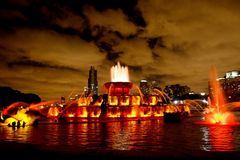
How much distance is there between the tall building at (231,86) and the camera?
161 m

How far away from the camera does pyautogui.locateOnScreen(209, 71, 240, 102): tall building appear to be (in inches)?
6338

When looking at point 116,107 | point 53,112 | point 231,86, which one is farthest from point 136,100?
point 231,86

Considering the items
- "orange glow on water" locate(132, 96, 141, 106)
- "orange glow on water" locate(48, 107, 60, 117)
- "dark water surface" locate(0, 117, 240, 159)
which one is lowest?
"dark water surface" locate(0, 117, 240, 159)

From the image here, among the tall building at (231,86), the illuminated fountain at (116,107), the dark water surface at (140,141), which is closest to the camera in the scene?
the dark water surface at (140,141)

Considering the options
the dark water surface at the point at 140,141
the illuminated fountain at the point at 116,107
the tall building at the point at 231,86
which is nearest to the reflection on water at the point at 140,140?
the dark water surface at the point at 140,141

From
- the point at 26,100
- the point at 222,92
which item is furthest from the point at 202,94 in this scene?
the point at 26,100

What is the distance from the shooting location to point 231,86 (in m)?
174

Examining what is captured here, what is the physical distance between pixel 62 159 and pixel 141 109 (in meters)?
44.8

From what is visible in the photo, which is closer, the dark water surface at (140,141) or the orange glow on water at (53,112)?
the dark water surface at (140,141)

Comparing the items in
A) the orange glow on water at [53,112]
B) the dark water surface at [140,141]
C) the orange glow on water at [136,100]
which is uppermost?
the orange glow on water at [136,100]

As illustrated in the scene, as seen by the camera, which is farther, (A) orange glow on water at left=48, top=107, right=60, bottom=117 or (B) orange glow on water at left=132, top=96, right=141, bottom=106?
(A) orange glow on water at left=48, top=107, right=60, bottom=117

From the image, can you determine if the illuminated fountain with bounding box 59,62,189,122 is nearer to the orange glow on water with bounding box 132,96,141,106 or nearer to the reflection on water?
the orange glow on water with bounding box 132,96,141,106

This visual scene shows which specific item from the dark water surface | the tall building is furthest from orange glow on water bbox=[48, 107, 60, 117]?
the tall building

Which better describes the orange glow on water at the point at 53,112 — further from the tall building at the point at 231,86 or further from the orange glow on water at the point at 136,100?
the tall building at the point at 231,86
